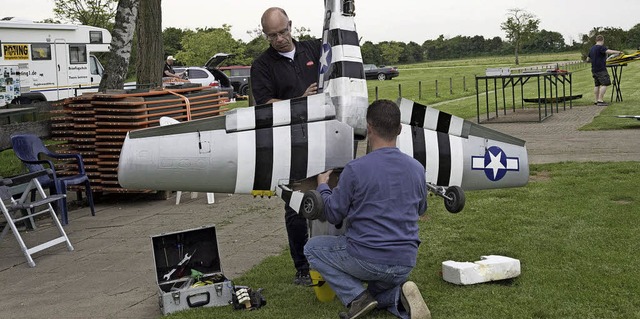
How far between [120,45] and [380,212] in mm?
9693

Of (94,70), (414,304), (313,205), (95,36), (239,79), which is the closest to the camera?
(313,205)

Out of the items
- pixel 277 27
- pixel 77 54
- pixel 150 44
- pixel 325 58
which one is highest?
pixel 77 54

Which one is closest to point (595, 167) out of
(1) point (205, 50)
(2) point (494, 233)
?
(2) point (494, 233)

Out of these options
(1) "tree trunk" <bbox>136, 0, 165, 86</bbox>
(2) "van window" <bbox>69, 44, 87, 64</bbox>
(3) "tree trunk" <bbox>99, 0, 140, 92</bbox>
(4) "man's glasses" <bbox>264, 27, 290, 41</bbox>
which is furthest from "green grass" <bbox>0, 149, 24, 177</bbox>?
(2) "van window" <bbox>69, 44, 87, 64</bbox>

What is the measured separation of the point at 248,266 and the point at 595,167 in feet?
21.3

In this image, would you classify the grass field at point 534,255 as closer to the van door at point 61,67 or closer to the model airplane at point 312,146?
the model airplane at point 312,146

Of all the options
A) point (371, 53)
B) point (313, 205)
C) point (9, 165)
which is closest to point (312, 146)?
point (313, 205)

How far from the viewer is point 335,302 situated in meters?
5.98

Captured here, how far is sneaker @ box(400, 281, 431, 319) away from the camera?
5344 mm

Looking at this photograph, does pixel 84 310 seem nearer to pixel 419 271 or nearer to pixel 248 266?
pixel 248 266

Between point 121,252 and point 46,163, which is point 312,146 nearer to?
point 121,252

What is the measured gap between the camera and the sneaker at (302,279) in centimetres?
650

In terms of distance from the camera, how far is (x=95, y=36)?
31.4 meters

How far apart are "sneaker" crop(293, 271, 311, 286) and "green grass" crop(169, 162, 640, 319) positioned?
0.08m
